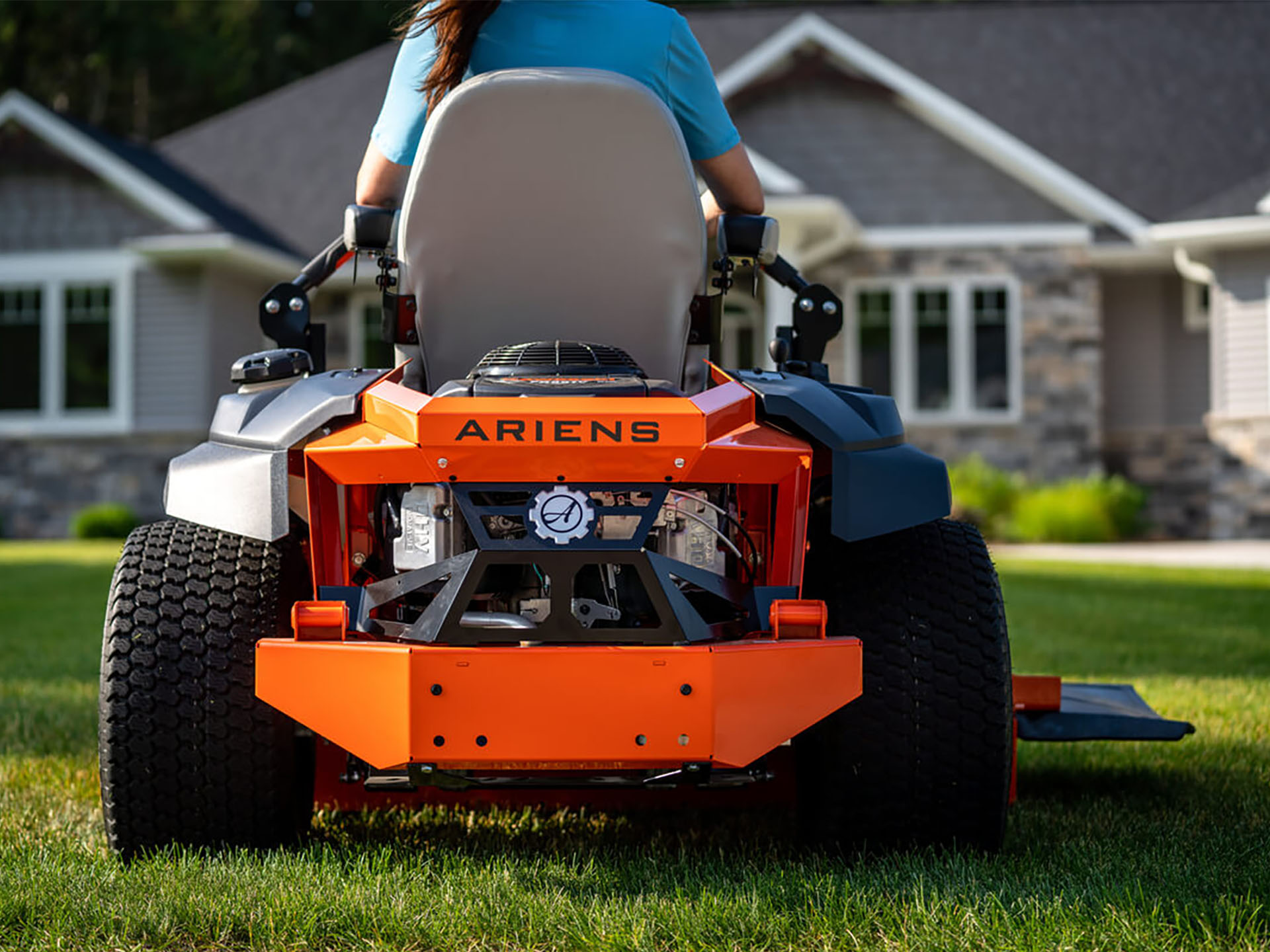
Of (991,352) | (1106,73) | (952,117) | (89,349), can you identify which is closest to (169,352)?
(89,349)

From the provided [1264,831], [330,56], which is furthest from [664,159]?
[330,56]

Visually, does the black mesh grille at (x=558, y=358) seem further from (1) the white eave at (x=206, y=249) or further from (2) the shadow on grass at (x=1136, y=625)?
(1) the white eave at (x=206, y=249)

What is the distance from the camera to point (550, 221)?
281cm

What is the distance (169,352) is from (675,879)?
15.4 m

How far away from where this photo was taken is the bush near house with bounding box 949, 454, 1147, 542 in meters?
15.2

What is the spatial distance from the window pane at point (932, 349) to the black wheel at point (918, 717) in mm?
14056

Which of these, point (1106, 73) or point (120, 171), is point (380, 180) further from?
point (1106, 73)

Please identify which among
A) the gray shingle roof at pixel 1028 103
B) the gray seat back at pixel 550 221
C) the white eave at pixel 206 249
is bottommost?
the gray seat back at pixel 550 221

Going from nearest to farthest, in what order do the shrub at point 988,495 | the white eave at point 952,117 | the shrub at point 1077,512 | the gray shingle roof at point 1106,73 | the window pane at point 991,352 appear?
the shrub at point 1077,512 → the shrub at point 988,495 → the white eave at point 952,117 → the window pane at point 991,352 → the gray shingle roof at point 1106,73

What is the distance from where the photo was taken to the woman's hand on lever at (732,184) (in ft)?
10.4

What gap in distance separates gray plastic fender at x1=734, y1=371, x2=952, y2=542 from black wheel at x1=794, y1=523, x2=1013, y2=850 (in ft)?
0.48

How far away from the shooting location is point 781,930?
2.37 metres

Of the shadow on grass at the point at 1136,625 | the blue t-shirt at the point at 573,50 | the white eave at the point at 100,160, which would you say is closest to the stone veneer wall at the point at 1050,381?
the shadow on grass at the point at 1136,625

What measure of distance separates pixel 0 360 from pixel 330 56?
17644 mm
